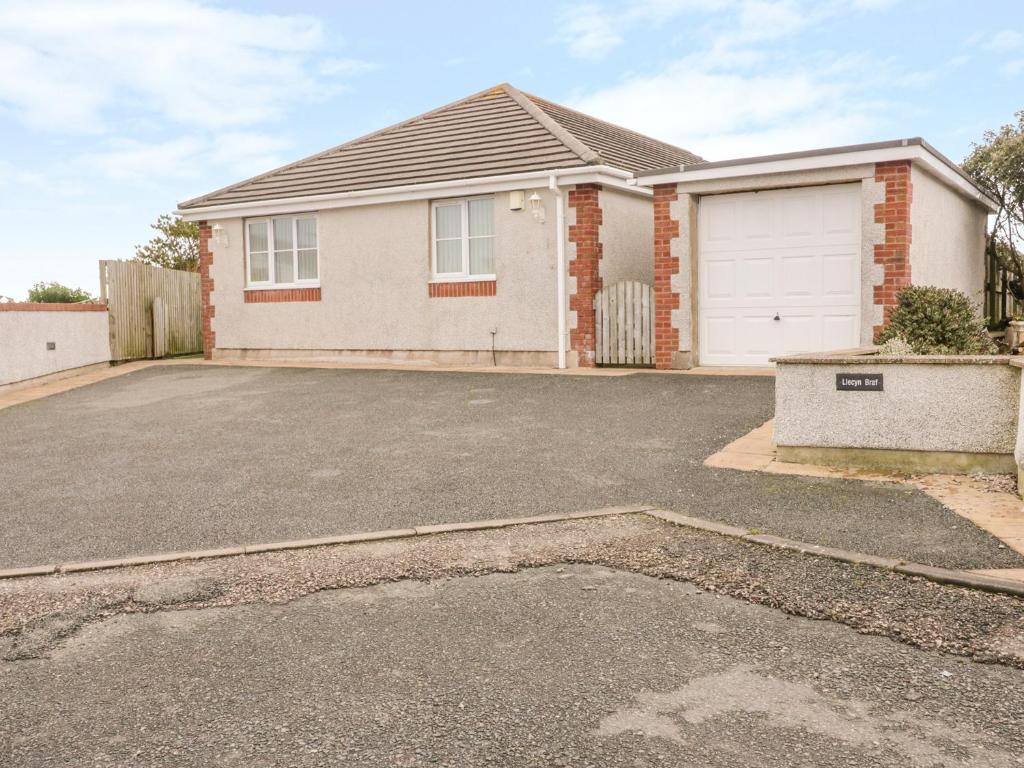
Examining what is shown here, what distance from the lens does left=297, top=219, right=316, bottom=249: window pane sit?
61.9 ft

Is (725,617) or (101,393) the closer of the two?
(725,617)

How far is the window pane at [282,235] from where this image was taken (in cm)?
1919

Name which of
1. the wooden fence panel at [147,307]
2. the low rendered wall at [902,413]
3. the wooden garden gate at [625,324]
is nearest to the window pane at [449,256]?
the wooden garden gate at [625,324]

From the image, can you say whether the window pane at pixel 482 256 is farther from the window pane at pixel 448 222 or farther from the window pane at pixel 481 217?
the window pane at pixel 448 222

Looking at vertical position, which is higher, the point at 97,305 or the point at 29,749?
the point at 97,305

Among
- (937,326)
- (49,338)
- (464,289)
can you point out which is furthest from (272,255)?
(937,326)

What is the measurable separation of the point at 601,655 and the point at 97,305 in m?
17.0

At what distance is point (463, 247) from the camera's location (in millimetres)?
16984

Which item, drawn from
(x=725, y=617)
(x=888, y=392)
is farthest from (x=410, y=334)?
(x=725, y=617)

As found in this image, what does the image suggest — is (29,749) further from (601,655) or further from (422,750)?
(601,655)

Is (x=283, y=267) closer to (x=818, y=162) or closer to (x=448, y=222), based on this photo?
(x=448, y=222)

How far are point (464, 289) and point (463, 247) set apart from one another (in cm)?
76

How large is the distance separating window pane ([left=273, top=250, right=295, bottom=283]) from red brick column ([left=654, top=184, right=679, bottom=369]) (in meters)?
7.93

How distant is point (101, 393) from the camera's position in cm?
1448
